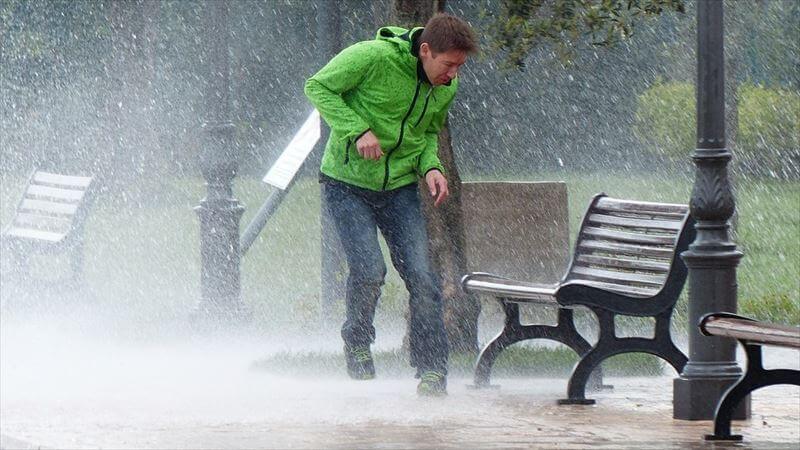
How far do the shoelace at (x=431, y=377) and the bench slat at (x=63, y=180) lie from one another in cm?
650

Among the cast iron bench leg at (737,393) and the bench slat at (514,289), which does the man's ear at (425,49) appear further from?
the cast iron bench leg at (737,393)

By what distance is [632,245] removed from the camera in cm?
980

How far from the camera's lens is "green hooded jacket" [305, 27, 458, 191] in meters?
9.25

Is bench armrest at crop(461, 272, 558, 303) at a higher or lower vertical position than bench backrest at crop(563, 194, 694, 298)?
lower

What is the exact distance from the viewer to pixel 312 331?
1291 cm

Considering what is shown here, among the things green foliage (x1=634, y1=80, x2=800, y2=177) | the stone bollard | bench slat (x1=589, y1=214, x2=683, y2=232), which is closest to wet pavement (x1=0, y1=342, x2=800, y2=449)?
bench slat (x1=589, y1=214, x2=683, y2=232)

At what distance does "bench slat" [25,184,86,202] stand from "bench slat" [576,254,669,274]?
241 inches

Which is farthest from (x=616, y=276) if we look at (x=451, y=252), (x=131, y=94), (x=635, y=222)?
(x=131, y=94)

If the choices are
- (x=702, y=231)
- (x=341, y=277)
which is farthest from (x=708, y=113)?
(x=341, y=277)

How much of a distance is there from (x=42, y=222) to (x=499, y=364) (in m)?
6.07

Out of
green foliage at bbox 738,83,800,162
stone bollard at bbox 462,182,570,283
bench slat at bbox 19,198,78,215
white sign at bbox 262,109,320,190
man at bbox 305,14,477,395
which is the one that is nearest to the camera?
man at bbox 305,14,477,395

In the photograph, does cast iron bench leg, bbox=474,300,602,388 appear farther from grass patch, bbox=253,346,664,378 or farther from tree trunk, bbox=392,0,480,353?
tree trunk, bbox=392,0,480,353

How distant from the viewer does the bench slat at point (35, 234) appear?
1513cm

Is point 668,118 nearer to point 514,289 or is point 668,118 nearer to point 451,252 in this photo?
point 451,252
